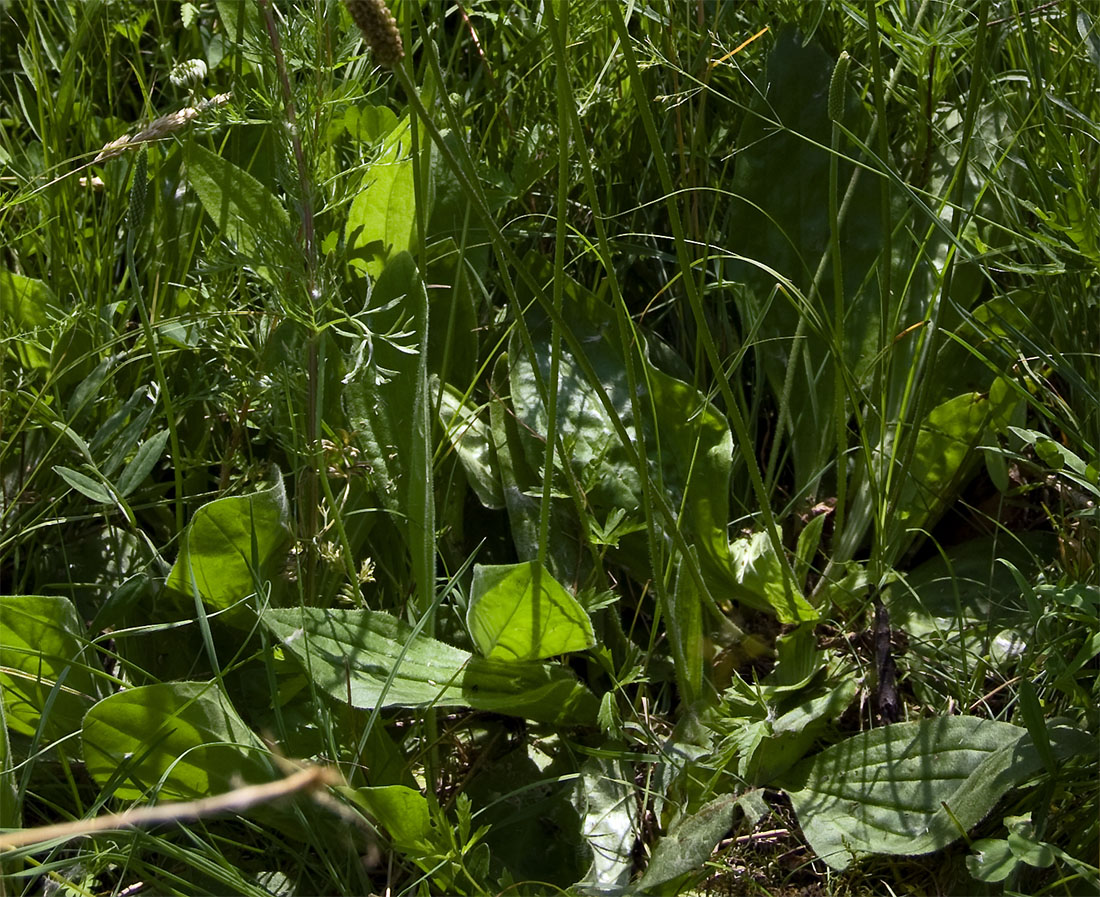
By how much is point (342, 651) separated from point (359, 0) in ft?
2.40

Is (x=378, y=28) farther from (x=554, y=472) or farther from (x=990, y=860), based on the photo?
(x=990, y=860)

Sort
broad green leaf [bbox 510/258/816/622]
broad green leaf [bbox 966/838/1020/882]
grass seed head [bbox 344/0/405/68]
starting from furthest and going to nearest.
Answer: broad green leaf [bbox 510/258/816/622] < broad green leaf [bbox 966/838/1020/882] < grass seed head [bbox 344/0/405/68]

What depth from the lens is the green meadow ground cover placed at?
3.81 feet

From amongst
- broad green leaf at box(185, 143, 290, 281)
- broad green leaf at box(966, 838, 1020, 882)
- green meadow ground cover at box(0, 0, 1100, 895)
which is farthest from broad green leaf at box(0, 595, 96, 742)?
broad green leaf at box(966, 838, 1020, 882)

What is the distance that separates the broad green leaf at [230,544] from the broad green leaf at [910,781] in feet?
2.30

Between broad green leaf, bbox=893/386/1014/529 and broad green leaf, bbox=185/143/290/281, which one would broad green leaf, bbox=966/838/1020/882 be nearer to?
broad green leaf, bbox=893/386/1014/529

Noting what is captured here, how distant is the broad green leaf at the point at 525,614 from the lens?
4.02ft

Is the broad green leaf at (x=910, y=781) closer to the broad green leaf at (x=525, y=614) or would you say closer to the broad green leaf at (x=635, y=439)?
the broad green leaf at (x=635, y=439)

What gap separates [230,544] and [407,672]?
0.27 meters

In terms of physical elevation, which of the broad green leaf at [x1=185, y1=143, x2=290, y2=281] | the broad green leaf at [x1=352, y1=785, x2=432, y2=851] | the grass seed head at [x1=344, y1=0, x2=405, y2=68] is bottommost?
the broad green leaf at [x1=352, y1=785, x2=432, y2=851]

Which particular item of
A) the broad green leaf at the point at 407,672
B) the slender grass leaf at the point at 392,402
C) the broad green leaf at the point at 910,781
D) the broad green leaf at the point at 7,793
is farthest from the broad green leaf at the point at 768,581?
the broad green leaf at the point at 7,793

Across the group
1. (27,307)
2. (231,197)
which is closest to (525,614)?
(231,197)

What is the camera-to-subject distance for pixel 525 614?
48.7 inches

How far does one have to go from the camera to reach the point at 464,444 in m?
1.55
